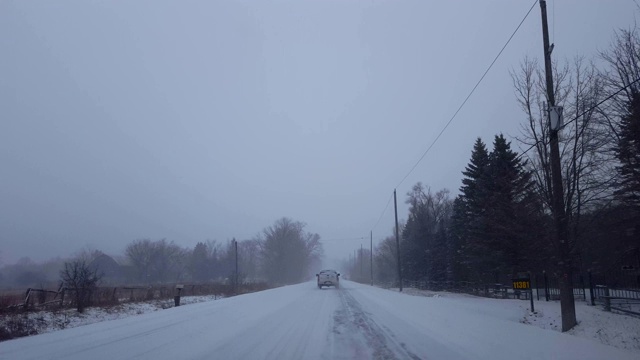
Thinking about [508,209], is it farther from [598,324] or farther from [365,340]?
[365,340]

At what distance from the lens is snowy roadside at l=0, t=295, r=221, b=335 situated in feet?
55.3

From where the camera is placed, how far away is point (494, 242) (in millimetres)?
33688

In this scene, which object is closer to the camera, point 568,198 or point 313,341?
point 313,341

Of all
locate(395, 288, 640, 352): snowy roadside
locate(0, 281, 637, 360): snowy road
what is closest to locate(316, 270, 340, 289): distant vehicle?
locate(395, 288, 640, 352): snowy roadside

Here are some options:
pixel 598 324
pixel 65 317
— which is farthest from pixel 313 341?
pixel 65 317

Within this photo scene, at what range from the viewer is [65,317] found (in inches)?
805

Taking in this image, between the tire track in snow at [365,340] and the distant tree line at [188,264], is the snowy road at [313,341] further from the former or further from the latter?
the distant tree line at [188,264]

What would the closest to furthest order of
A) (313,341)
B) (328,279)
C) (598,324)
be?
(313,341), (598,324), (328,279)

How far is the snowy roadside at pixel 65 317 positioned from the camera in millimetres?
16859

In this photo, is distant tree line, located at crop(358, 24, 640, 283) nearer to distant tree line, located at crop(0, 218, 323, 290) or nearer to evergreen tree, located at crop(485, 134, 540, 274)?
evergreen tree, located at crop(485, 134, 540, 274)

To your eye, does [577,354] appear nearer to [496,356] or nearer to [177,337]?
[496,356]

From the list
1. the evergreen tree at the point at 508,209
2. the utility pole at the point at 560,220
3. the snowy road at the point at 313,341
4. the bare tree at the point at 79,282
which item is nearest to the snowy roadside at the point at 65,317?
the bare tree at the point at 79,282

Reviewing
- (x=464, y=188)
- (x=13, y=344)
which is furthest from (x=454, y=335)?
(x=464, y=188)

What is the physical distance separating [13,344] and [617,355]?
1281 centimetres
